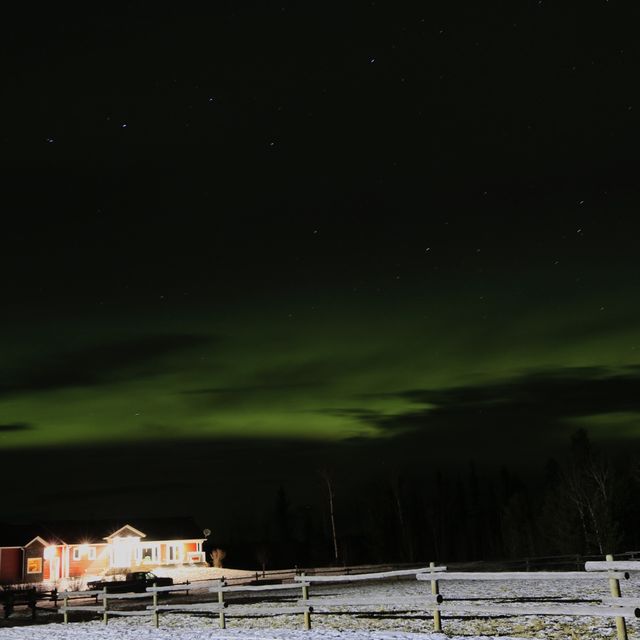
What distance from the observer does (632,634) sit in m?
15.0

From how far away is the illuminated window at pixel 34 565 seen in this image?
7206 centimetres

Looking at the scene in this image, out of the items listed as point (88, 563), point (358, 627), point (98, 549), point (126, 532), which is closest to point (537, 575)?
point (358, 627)

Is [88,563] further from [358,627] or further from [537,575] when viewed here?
[537,575]

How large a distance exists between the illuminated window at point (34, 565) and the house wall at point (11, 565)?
2.50ft

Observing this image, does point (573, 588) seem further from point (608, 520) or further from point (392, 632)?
point (608, 520)

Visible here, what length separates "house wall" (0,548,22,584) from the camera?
232 feet

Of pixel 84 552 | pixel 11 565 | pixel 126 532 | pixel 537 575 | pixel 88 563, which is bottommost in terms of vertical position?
pixel 88 563

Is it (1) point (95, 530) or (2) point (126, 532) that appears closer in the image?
(2) point (126, 532)

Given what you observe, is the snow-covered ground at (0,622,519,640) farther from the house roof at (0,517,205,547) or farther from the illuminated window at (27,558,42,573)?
the house roof at (0,517,205,547)

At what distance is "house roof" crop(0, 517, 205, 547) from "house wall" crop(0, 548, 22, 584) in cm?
69

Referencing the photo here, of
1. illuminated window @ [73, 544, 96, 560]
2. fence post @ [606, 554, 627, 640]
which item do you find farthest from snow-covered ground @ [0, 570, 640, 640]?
illuminated window @ [73, 544, 96, 560]

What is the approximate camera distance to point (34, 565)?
72500 mm

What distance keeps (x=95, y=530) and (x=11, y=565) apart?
917 cm

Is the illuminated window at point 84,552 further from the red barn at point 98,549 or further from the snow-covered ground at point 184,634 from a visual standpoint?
the snow-covered ground at point 184,634
